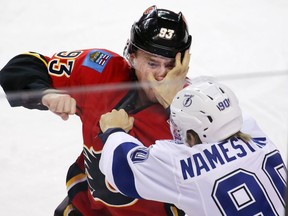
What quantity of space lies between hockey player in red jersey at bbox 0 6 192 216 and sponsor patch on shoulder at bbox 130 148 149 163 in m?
0.06

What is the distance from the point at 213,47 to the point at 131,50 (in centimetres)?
137

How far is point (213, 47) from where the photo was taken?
2660 mm

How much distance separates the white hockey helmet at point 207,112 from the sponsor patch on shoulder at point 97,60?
24 cm

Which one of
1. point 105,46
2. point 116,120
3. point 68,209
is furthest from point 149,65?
point 105,46

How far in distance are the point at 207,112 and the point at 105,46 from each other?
1.59m

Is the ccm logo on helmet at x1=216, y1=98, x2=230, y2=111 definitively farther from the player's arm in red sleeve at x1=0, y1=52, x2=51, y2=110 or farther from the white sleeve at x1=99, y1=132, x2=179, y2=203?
the player's arm in red sleeve at x1=0, y1=52, x2=51, y2=110

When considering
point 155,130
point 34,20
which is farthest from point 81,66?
point 34,20

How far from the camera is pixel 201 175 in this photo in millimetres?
1093

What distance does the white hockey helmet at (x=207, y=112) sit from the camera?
3.60 feet

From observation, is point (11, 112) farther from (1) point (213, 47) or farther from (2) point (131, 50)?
(1) point (213, 47)

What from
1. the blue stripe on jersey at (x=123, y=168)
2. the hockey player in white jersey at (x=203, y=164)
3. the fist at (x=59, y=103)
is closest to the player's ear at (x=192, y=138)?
the hockey player in white jersey at (x=203, y=164)

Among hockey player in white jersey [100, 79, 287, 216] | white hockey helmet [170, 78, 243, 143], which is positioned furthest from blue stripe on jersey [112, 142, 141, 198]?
white hockey helmet [170, 78, 243, 143]

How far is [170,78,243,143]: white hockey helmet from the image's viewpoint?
1.10 meters

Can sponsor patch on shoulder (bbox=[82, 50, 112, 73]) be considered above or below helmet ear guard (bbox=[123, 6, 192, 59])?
below
